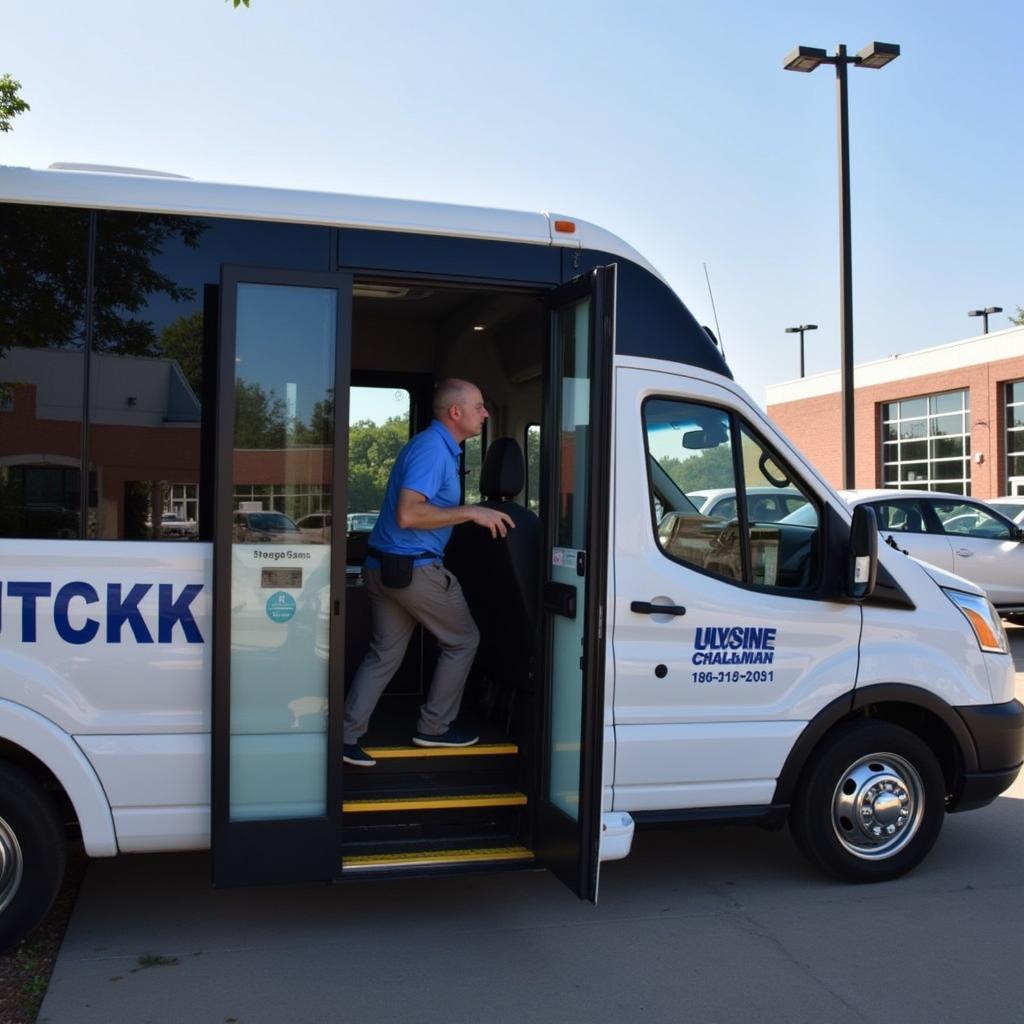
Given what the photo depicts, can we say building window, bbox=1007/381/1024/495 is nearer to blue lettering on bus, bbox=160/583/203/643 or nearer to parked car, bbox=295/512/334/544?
parked car, bbox=295/512/334/544

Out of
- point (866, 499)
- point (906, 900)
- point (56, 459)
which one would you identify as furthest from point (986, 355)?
point (56, 459)

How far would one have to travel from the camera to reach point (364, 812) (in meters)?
4.69

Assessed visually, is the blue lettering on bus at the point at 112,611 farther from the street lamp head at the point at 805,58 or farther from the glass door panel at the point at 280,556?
the street lamp head at the point at 805,58

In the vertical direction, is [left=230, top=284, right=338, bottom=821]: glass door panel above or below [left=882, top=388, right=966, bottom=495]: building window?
below

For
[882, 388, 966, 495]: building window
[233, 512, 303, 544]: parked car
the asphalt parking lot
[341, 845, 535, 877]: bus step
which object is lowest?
the asphalt parking lot

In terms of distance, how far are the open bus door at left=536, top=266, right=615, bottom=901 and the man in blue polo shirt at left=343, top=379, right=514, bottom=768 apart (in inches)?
14.1

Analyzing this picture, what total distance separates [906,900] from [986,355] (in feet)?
93.4

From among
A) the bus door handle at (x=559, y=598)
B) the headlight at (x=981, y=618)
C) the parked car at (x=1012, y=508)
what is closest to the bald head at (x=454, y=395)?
the bus door handle at (x=559, y=598)

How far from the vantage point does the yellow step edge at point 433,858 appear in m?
4.53

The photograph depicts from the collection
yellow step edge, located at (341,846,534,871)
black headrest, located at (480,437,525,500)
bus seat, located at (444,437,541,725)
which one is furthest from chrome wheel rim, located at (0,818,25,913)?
black headrest, located at (480,437,525,500)

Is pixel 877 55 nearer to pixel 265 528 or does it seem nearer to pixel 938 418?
pixel 265 528

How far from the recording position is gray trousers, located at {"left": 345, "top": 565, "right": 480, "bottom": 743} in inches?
197

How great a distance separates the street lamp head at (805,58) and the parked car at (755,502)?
12497 millimetres

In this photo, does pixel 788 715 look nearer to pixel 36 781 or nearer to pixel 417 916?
pixel 417 916
